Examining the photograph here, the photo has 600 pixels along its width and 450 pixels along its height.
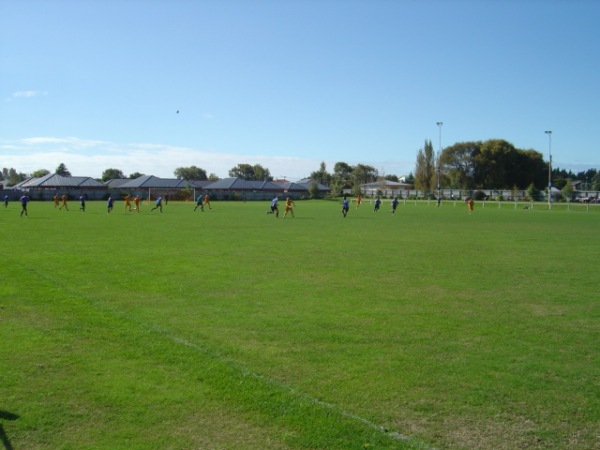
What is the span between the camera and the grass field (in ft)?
17.4

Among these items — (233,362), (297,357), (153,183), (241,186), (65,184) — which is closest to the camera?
(233,362)

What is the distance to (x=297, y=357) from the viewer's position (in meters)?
7.37

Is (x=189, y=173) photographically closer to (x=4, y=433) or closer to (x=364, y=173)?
(x=364, y=173)

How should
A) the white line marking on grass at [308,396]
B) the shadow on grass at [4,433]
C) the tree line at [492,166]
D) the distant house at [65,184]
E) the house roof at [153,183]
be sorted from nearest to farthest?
the shadow on grass at [4,433] → the white line marking on grass at [308,396] → the tree line at [492,166] → the distant house at [65,184] → the house roof at [153,183]

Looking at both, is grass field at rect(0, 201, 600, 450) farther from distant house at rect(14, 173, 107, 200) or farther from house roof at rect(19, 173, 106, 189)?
house roof at rect(19, 173, 106, 189)

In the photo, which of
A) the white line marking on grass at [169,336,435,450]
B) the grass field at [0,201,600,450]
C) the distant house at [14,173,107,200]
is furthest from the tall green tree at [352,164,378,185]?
the white line marking on grass at [169,336,435,450]

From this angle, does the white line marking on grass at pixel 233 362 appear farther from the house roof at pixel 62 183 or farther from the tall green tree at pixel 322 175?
the tall green tree at pixel 322 175

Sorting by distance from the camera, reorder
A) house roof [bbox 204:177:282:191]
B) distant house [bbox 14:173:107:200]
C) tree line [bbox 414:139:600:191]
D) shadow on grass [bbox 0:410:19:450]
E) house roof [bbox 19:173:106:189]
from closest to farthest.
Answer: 1. shadow on grass [bbox 0:410:19:450]
2. tree line [bbox 414:139:600:191]
3. distant house [bbox 14:173:107:200]
4. house roof [bbox 19:173:106:189]
5. house roof [bbox 204:177:282:191]

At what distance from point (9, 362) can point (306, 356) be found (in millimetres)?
3738

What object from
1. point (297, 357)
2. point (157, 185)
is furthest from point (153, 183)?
point (297, 357)

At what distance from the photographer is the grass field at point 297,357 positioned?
5.29m

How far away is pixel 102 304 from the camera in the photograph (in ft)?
34.3

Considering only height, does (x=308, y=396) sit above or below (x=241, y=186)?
below

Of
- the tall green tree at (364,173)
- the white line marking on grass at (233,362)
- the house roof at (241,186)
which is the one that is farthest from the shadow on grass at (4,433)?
the tall green tree at (364,173)
